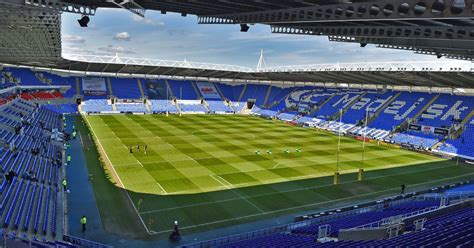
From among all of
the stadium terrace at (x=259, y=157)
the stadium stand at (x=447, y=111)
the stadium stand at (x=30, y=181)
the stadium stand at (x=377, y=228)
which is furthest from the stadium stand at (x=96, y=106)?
the stadium stand at (x=377, y=228)

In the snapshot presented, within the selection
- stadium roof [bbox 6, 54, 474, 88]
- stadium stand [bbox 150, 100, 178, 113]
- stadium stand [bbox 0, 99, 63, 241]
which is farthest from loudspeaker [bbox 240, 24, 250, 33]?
stadium stand [bbox 150, 100, 178, 113]

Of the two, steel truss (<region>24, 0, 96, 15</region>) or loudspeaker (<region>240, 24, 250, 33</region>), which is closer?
steel truss (<region>24, 0, 96, 15</region>)

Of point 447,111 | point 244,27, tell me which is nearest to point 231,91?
point 447,111

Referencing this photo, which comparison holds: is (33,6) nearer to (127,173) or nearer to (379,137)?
(127,173)

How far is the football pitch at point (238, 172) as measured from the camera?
23.4 m

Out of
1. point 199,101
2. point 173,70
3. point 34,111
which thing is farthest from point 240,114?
point 34,111

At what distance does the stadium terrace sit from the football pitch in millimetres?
177

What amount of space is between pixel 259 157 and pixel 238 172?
6353 mm

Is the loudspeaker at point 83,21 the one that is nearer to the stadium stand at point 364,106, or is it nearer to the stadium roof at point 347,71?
the stadium roof at point 347,71

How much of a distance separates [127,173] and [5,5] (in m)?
17.0

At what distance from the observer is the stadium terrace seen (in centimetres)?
1591

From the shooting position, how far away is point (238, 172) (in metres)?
31.7

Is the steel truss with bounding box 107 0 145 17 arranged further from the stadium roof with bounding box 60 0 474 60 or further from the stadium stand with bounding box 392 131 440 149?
the stadium stand with bounding box 392 131 440 149

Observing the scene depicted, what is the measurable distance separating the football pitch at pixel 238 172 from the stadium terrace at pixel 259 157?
0.18 metres
